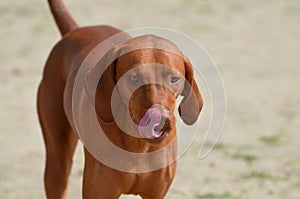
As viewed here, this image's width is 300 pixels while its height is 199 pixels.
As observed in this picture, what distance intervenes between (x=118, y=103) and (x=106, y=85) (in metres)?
0.11

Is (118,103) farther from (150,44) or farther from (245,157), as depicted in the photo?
(245,157)

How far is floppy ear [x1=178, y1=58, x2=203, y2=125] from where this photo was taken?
149 inches

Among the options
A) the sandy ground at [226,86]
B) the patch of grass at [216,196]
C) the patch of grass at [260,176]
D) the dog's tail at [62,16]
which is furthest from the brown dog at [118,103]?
the patch of grass at [260,176]

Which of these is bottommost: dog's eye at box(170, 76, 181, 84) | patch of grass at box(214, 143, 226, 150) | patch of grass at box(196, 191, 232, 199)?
patch of grass at box(196, 191, 232, 199)

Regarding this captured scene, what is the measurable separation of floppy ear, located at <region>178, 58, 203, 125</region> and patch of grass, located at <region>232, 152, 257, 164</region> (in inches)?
98.5

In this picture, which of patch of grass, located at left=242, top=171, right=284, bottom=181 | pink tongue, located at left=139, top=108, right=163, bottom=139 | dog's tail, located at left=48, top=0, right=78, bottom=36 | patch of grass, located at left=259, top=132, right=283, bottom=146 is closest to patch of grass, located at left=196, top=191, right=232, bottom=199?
patch of grass, located at left=242, top=171, right=284, bottom=181

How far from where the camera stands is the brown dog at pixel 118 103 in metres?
3.54

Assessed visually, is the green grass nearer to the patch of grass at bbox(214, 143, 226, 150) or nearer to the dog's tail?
the patch of grass at bbox(214, 143, 226, 150)

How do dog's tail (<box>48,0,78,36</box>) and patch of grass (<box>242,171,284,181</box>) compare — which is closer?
dog's tail (<box>48,0,78,36</box>)

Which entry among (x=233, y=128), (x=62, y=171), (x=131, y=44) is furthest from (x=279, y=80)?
(x=131, y=44)

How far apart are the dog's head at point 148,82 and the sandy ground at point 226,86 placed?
2097mm

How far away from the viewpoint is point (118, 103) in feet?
12.5

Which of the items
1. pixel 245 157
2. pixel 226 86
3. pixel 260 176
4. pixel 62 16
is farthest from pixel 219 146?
pixel 62 16

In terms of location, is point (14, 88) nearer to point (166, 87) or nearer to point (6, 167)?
point (6, 167)
